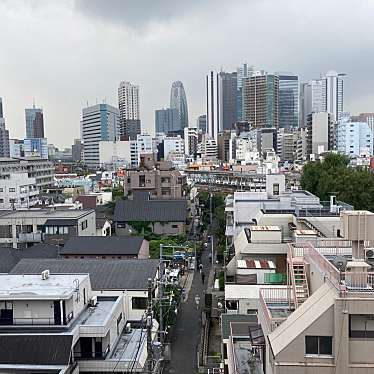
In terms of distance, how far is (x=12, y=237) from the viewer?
1224 inches

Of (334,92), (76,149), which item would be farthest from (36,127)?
(334,92)

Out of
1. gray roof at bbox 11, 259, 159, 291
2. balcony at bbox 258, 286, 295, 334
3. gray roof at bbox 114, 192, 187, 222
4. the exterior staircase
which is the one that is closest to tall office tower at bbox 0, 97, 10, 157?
gray roof at bbox 114, 192, 187, 222

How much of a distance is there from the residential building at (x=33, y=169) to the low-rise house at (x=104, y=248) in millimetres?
38766

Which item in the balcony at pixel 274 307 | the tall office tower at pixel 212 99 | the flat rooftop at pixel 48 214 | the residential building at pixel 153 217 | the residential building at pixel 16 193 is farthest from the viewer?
the tall office tower at pixel 212 99

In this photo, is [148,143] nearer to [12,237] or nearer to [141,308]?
[12,237]

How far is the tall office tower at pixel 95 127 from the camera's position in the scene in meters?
132

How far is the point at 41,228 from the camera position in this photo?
101 feet

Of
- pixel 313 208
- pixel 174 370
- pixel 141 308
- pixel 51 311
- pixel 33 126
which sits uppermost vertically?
pixel 33 126

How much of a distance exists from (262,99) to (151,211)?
357ft

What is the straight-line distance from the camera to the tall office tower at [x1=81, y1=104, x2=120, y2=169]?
433 feet

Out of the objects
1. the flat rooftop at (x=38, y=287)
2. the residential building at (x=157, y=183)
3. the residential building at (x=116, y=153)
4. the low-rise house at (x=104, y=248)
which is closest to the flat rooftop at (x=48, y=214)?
the low-rise house at (x=104, y=248)

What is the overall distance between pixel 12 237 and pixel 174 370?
1814 cm

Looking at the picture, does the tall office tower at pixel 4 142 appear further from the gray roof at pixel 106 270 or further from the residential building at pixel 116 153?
the gray roof at pixel 106 270

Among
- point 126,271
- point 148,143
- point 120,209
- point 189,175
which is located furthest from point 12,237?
point 148,143
